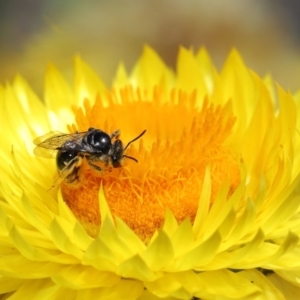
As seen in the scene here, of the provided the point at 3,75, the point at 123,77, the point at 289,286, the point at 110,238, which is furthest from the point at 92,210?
the point at 3,75

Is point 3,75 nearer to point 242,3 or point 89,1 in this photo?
point 89,1

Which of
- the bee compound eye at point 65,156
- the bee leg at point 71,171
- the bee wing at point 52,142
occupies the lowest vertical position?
the bee leg at point 71,171

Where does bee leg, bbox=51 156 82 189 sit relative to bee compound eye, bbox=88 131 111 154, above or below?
below

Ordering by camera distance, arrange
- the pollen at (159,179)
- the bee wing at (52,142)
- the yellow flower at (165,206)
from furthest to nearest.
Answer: the bee wing at (52,142)
the pollen at (159,179)
the yellow flower at (165,206)

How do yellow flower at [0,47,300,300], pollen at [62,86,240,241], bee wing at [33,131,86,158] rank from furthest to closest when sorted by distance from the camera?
bee wing at [33,131,86,158] < pollen at [62,86,240,241] < yellow flower at [0,47,300,300]

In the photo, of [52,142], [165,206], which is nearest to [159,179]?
[165,206]
